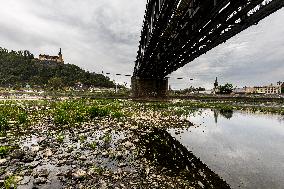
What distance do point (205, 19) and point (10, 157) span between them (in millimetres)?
12590

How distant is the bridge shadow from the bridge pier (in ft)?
139

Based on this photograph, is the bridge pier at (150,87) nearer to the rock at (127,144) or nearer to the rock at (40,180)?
the rock at (127,144)

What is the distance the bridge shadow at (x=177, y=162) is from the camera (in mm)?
6076

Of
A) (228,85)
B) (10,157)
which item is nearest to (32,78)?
(228,85)

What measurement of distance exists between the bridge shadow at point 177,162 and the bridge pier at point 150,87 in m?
42.4

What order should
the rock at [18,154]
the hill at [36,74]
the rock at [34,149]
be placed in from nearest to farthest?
the rock at [18,154] → the rock at [34,149] → the hill at [36,74]

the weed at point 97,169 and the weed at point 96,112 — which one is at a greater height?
the weed at point 96,112

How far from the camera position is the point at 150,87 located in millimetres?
54312

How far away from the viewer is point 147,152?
28.1 ft

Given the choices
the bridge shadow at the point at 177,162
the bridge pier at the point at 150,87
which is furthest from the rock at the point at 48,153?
the bridge pier at the point at 150,87

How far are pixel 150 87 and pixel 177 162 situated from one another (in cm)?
4682

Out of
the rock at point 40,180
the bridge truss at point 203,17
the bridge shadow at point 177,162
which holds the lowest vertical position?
the bridge shadow at point 177,162

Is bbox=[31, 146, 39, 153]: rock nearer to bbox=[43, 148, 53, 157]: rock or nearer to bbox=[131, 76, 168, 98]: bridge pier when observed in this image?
bbox=[43, 148, 53, 157]: rock

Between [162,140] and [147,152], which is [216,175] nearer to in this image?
[147,152]
